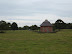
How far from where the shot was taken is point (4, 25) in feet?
169

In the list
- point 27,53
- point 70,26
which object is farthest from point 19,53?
point 70,26

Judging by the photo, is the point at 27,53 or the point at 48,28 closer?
the point at 27,53

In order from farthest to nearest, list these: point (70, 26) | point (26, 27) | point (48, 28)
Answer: point (26, 27) < point (70, 26) < point (48, 28)

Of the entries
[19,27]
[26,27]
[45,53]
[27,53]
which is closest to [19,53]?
[27,53]

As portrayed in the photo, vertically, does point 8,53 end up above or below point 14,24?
below

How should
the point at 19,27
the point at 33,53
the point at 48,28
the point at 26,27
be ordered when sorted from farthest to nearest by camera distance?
the point at 26,27, the point at 19,27, the point at 48,28, the point at 33,53

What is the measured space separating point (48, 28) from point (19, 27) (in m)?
48.1

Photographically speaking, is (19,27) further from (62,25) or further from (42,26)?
(42,26)

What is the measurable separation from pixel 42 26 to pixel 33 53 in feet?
152

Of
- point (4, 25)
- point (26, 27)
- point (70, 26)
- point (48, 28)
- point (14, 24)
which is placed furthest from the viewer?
point (26, 27)

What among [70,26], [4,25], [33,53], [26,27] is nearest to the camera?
[33,53]

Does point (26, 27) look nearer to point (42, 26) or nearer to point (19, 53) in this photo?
point (42, 26)

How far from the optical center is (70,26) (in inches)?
3187

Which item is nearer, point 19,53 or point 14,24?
point 19,53
